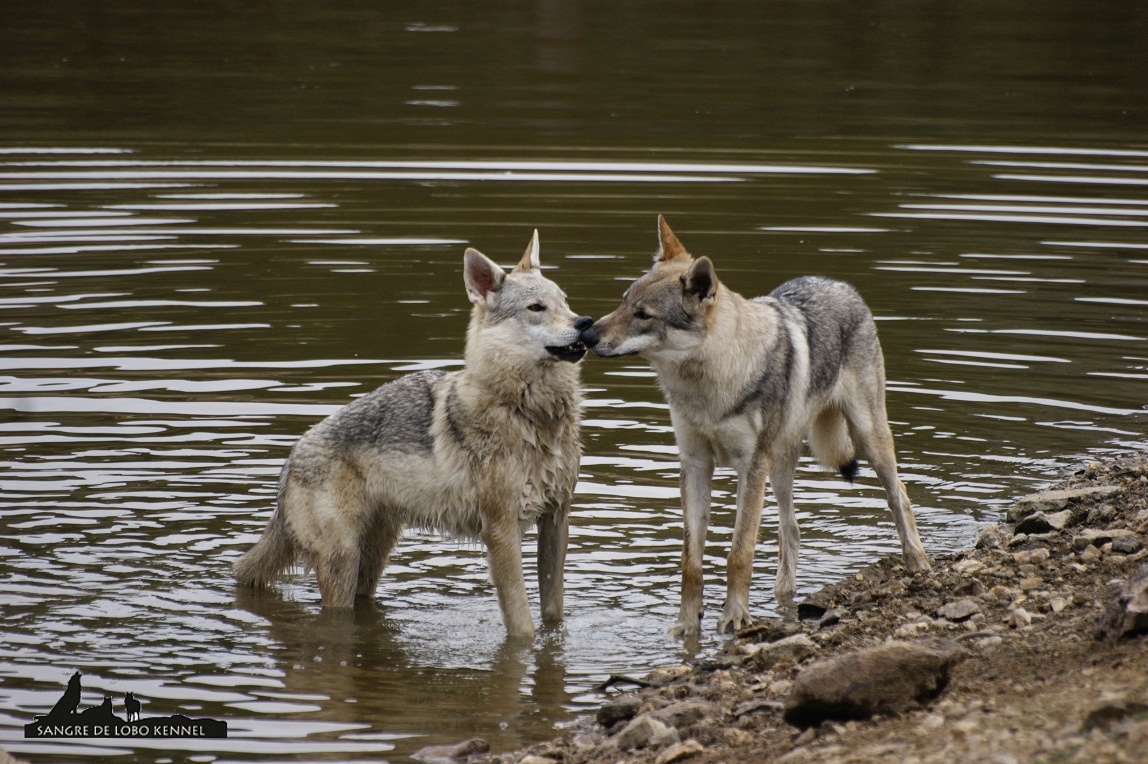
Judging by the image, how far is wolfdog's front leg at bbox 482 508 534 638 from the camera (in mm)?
7715

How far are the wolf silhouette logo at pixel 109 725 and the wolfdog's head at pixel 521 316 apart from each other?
8.70 ft

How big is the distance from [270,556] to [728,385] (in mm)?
2863

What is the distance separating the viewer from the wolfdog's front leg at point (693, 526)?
7785mm

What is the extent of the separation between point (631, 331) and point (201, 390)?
226 inches

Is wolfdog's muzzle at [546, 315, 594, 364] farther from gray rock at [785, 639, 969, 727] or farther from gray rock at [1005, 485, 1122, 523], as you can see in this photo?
gray rock at [1005, 485, 1122, 523]

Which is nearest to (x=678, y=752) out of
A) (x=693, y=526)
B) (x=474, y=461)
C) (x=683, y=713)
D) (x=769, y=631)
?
(x=683, y=713)

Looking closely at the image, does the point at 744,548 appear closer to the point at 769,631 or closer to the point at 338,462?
the point at 769,631

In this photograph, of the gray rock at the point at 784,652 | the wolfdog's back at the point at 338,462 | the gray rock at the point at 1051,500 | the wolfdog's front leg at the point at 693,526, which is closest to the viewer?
the gray rock at the point at 784,652

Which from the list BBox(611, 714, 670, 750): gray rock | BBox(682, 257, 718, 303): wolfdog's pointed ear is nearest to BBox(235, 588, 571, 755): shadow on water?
BBox(611, 714, 670, 750): gray rock

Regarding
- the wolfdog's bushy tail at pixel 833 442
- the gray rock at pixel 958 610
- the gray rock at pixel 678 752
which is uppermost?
the wolfdog's bushy tail at pixel 833 442

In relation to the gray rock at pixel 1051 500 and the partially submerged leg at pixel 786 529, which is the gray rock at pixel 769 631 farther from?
the gray rock at pixel 1051 500

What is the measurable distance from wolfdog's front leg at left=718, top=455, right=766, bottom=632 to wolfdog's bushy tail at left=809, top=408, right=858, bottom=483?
3.60ft

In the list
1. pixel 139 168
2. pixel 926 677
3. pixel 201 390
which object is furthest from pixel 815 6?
pixel 926 677

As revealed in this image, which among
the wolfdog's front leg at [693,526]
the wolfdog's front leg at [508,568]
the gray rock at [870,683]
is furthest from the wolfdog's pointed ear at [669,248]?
the gray rock at [870,683]
